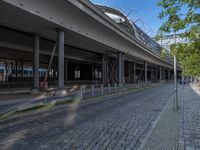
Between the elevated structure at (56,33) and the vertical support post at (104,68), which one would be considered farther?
the vertical support post at (104,68)

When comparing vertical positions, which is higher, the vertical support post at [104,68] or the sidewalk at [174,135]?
the vertical support post at [104,68]

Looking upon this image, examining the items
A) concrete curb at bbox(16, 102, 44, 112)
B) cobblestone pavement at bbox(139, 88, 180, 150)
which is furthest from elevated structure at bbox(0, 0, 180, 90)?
cobblestone pavement at bbox(139, 88, 180, 150)

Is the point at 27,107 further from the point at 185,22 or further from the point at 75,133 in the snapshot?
the point at 185,22

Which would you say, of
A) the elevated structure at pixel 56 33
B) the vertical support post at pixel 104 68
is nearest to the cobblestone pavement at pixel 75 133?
the elevated structure at pixel 56 33

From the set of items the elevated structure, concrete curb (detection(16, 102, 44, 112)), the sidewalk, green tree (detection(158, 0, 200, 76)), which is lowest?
the sidewalk

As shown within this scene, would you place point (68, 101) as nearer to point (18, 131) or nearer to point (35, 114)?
point (35, 114)

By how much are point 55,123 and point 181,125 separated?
4.87 meters

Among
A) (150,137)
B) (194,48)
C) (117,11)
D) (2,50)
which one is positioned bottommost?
(150,137)

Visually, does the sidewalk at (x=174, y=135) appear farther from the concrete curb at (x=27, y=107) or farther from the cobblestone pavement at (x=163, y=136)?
the concrete curb at (x=27, y=107)

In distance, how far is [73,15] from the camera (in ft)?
61.6

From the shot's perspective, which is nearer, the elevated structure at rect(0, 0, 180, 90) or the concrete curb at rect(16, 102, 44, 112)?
the concrete curb at rect(16, 102, 44, 112)

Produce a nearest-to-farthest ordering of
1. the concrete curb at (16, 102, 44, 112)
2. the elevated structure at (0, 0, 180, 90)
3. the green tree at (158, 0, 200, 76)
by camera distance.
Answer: the green tree at (158, 0, 200, 76) < the concrete curb at (16, 102, 44, 112) < the elevated structure at (0, 0, 180, 90)

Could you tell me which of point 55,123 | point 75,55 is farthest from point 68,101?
point 75,55

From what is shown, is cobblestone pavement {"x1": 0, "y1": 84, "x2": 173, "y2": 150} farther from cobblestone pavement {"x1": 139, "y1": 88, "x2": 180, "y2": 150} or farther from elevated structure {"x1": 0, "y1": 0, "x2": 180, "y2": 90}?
elevated structure {"x1": 0, "y1": 0, "x2": 180, "y2": 90}
